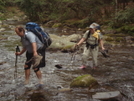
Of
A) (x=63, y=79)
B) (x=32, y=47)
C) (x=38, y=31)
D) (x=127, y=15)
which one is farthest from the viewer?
(x=127, y=15)

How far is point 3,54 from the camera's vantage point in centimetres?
1095

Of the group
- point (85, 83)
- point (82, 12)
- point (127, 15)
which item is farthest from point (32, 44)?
point (82, 12)

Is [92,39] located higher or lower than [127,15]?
lower

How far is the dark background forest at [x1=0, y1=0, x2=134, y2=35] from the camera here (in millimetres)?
20266

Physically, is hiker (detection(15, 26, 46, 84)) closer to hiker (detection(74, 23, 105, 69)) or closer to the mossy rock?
the mossy rock

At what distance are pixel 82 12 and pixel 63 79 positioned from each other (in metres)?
23.7

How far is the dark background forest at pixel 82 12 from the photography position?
20.3 metres

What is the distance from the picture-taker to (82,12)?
29.3 m

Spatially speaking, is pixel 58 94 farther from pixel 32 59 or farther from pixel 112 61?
pixel 112 61

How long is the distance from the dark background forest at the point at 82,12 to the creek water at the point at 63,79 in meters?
10.6

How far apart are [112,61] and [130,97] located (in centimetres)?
443

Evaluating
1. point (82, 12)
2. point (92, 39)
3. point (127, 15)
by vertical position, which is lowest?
point (92, 39)

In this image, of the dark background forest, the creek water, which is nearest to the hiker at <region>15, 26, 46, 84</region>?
the creek water

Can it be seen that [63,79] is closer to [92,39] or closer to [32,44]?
[92,39]
